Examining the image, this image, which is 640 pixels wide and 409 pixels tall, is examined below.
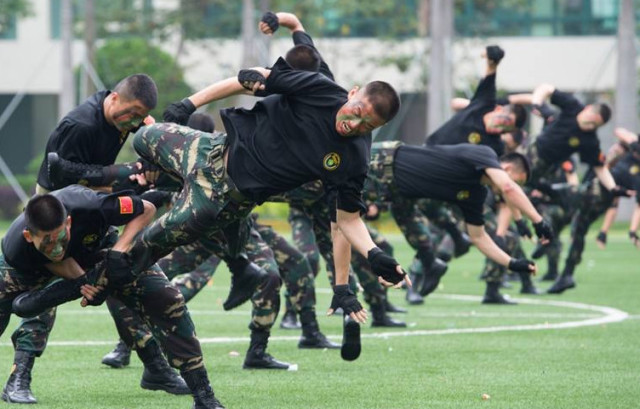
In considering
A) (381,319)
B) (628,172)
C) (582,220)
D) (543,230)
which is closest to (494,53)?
(543,230)

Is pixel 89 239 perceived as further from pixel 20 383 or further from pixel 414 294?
→ pixel 414 294

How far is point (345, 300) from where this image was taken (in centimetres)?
873

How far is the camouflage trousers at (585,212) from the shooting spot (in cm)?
1845

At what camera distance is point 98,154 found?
9742 mm

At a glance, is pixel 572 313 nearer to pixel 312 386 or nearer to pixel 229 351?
pixel 229 351

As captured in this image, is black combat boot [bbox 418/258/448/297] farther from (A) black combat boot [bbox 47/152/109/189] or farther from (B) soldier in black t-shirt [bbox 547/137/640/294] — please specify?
(A) black combat boot [bbox 47/152/109/189]

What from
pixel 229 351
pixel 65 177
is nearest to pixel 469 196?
pixel 229 351

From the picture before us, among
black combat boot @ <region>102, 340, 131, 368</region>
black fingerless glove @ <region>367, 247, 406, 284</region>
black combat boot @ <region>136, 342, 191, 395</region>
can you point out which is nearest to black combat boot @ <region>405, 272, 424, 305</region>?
black combat boot @ <region>102, 340, 131, 368</region>

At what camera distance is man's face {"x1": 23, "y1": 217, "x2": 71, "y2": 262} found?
8.10 m

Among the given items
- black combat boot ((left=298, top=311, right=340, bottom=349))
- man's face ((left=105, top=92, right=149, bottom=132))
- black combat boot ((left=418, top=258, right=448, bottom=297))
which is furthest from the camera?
black combat boot ((left=418, top=258, right=448, bottom=297))

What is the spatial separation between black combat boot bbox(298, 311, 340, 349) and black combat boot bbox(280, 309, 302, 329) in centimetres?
175

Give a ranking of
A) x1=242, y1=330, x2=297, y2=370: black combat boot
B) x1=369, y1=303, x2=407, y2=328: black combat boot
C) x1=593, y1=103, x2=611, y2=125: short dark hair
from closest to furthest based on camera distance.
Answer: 1. x1=242, y1=330, x2=297, y2=370: black combat boot
2. x1=369, y1=303, x2=407, y2=328: black combat boot
3. x1=593, y1=103, x2=611, y2=125: short dark hair

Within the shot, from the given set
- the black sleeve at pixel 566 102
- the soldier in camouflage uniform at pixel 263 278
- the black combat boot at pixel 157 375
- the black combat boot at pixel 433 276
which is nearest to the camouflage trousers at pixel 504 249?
the black combat boot at pixel 433 276

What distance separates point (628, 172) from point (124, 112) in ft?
42.4
